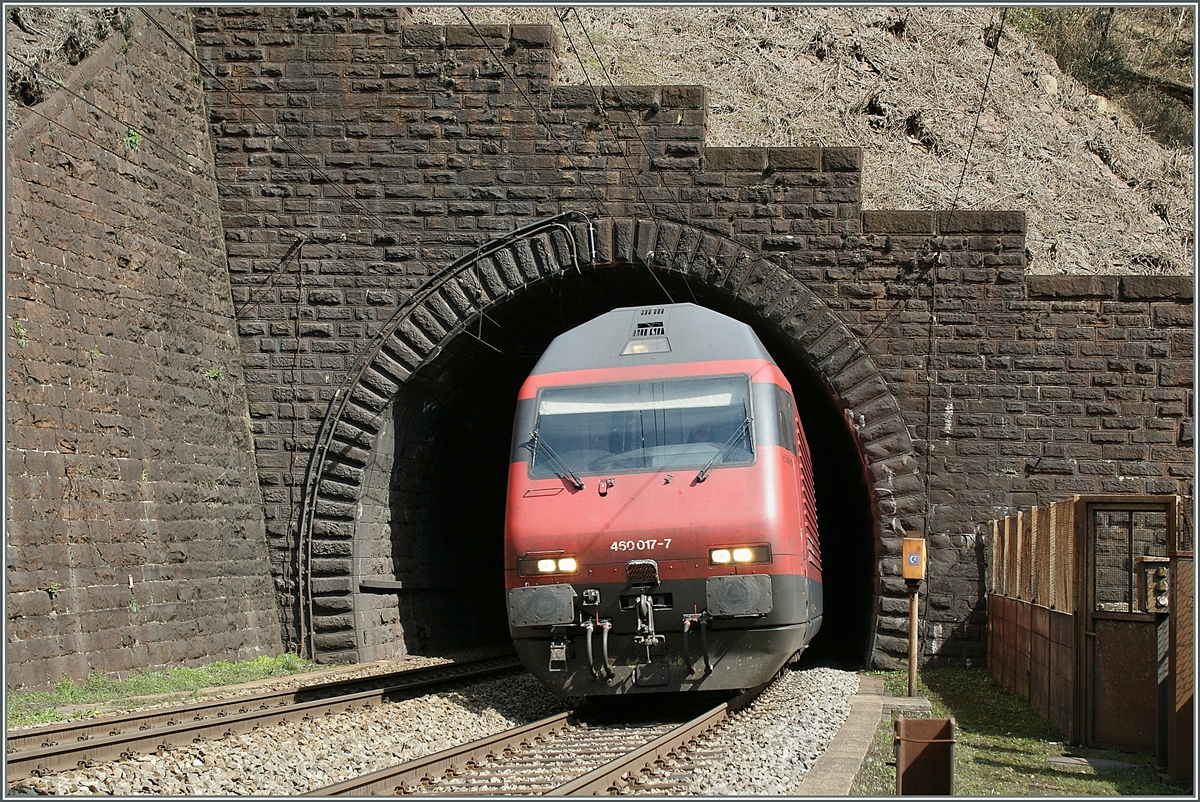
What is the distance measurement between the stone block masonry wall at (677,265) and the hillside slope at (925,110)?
274 centimetres

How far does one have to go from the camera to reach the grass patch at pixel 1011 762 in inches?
287

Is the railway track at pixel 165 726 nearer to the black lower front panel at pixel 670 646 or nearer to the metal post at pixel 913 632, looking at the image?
the black lower front panel at pixel 670 646

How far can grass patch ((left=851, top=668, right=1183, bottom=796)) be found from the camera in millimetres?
7298

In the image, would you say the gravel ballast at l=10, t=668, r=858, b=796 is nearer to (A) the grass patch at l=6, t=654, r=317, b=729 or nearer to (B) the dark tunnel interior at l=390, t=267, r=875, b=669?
(A) the grass patch at l=6, t=654, r=317, b=729

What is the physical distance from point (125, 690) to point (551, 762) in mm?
5101

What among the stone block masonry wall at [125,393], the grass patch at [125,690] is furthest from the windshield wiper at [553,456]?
the stone block masonry wall at [125,393]

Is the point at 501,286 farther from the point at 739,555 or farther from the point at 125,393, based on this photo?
the point at 739,555

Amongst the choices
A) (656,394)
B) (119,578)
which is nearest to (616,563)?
(656,394)

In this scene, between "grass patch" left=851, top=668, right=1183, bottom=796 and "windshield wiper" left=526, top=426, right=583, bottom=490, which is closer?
"grass patch" left=851, top=668, right=1183, bottom=796

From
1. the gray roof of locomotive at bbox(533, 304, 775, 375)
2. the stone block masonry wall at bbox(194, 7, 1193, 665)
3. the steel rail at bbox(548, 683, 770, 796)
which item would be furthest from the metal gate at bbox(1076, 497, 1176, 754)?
the stone block masonry wall at bbox(194, 7, 1193, 665)

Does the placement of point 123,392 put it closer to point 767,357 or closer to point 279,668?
point 279,668

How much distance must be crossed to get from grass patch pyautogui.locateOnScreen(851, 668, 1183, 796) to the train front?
144cm

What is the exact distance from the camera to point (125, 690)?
437 inches

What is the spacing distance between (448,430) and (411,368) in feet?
8.31
